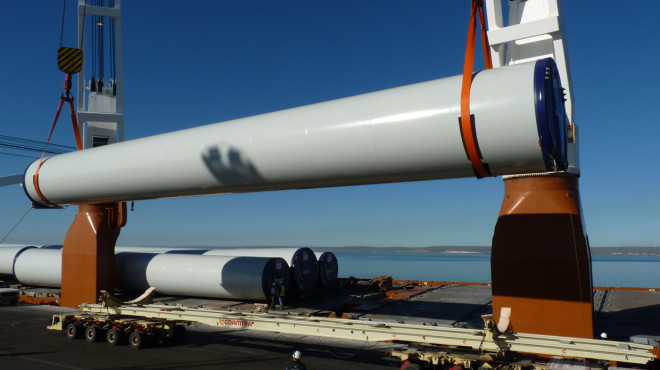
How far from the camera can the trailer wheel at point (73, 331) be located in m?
15.5

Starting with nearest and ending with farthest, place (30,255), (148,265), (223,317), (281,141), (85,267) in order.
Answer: (281,141)
(223,317)
(85,267)
(148,265)
(30,255)

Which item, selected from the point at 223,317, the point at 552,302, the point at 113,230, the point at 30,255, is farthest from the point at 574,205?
the point at 30,255

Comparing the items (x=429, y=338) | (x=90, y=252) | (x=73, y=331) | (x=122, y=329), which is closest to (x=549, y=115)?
(x=429, y=338)

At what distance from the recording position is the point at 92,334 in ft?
49.5

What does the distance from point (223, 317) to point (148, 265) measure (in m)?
12.1

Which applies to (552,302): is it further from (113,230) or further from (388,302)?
(113,230)

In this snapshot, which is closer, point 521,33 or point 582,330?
point 582,330

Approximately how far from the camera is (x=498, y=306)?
40.6ft

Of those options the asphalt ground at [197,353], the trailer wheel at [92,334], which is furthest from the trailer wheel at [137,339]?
the trailer wheel at [92,334]

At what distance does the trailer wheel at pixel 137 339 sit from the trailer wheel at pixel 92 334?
162 centimetres

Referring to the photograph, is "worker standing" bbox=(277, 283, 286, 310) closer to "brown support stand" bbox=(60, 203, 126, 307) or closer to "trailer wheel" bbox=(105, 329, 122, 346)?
"trailer wheel" bbox=(105, 329, 122, 346)

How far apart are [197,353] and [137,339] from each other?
2.06 meters

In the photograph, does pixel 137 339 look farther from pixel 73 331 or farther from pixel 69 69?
pixel 69 69

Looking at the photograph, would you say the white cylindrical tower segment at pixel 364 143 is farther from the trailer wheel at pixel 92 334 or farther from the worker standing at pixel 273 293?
the worker standing at pixel 273 293
